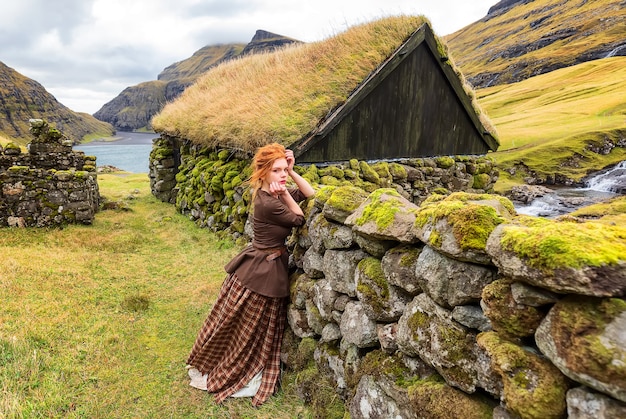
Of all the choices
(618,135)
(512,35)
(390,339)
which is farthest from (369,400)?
(512,35)

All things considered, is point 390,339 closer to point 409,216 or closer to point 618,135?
point 409,216

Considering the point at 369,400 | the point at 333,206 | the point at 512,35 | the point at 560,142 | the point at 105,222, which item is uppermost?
the point at 512,35

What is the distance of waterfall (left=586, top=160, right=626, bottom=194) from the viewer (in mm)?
22562

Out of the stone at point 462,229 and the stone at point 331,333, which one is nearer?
the stone at point 462,229

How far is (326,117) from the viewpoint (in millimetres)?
10273

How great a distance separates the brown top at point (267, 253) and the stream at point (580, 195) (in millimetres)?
14561

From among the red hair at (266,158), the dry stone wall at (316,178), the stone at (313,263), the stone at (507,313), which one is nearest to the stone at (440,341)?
the stone at (507,313)

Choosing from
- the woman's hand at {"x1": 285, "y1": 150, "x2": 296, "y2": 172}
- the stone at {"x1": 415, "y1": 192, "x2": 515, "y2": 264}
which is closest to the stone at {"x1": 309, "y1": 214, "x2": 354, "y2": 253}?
the woman's hand at {"x1": 285, "y1": 150, "x2": 296, "y2": 172}

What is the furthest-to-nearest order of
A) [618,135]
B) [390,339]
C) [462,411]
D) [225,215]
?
1. [618,135]
2. [225,215]
3. [390,339]
4. [462,411]

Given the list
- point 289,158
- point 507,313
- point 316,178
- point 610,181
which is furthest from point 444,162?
point 610,181

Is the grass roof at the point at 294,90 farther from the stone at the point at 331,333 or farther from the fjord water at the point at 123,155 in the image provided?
the fjord water at the point at 123,155

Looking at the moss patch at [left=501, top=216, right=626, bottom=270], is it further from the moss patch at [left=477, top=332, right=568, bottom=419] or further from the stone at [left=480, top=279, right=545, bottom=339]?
the moss patch at [left=477, top=332, right=568, bottom=419]

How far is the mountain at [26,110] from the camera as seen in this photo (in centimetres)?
13112

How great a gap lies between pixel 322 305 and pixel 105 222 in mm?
12600
